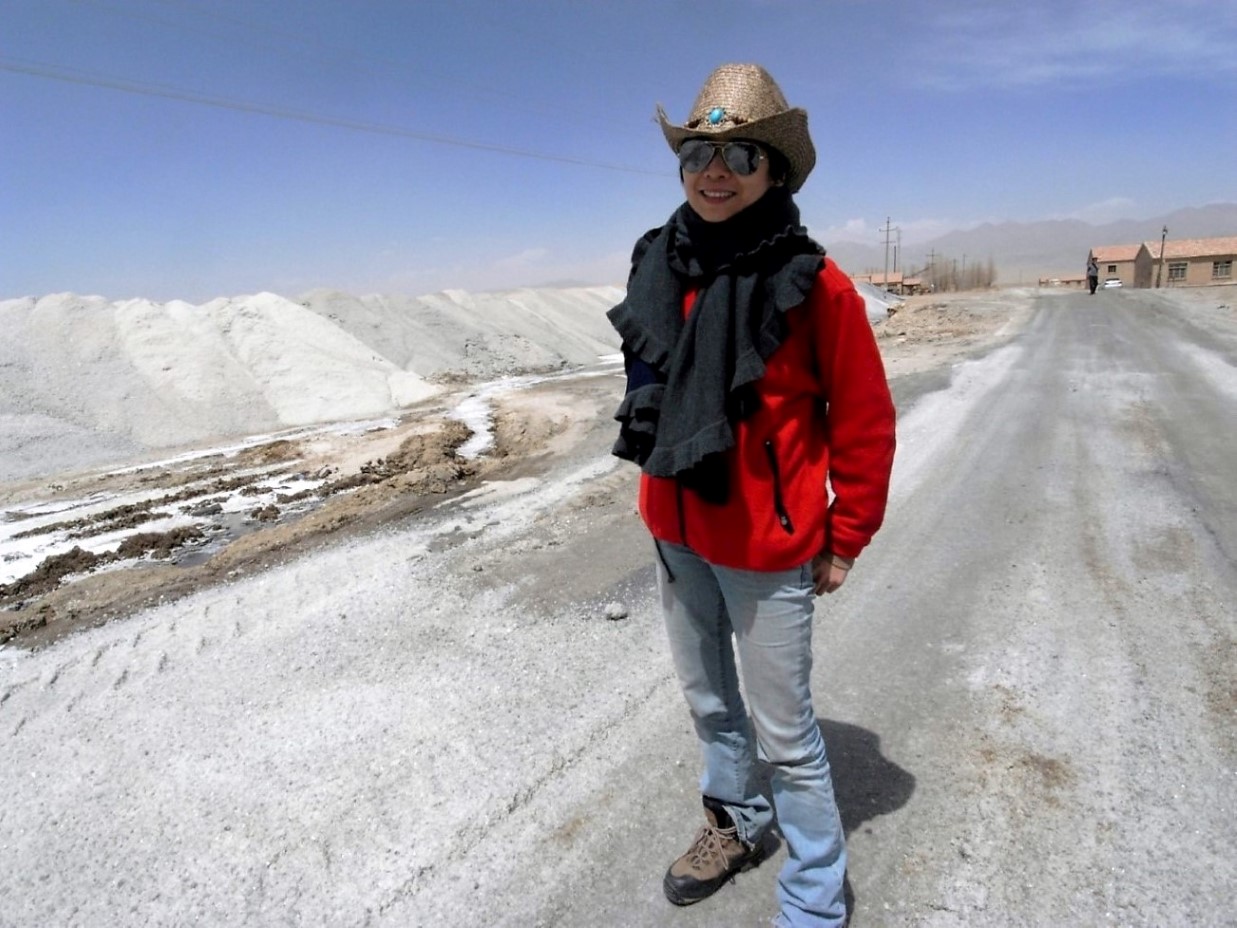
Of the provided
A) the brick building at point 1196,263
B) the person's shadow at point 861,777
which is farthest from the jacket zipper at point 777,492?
the brick building at point 1196,263

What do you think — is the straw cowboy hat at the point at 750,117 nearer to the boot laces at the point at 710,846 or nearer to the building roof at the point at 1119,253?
the boot laces at the point at 710,846

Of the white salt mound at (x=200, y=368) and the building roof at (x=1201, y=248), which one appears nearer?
the white salt mound at (x=200, y=368)

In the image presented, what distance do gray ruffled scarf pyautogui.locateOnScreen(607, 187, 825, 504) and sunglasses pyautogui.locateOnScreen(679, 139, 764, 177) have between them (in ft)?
0.32

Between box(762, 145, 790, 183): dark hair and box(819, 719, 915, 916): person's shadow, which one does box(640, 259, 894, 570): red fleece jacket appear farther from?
box(819, 719, 915, 916): person's shadow

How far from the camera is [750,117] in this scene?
168 cm

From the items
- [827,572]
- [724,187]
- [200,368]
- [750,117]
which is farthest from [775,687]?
[200,368]

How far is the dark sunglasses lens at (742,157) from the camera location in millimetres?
1646

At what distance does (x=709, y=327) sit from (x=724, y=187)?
33 cm

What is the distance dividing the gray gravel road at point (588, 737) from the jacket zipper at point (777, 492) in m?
1.18

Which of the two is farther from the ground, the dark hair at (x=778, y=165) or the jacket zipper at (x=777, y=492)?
the dark hair at (x=778, y=165)

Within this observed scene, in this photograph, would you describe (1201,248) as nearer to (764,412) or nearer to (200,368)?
(200,368)

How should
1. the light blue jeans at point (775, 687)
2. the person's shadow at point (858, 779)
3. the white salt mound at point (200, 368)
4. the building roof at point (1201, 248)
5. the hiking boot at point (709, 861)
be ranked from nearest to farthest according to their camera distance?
the light blue jeans at point (775, 687)
the hiking boot at point (709, 861)
the person's shadow at point (858, 779)
the white salt mound at point (200, 368)
the building roof at point (1201, 248)

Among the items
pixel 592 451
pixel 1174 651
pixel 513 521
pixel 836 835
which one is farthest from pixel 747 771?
pixel 592 451

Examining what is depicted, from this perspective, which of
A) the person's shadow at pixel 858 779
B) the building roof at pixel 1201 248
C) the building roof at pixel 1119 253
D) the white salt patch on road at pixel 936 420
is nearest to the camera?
the person's shadow at pixel 858 779
